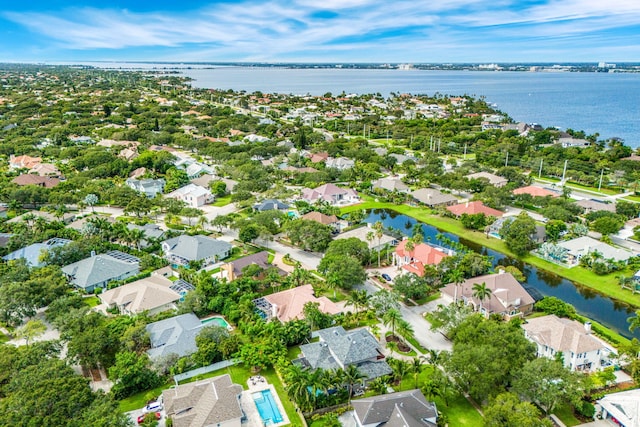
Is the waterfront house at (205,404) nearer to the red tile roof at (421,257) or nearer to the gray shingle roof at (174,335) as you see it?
the gray shingle roof at (174,335)

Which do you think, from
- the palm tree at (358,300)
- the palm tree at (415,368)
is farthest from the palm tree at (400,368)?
the palm tree at (358,300)

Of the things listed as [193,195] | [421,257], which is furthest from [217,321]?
[193,195]

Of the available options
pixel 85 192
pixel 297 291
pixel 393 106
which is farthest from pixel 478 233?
pixel 393 106

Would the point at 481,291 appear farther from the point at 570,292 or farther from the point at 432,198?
the point at 432,198

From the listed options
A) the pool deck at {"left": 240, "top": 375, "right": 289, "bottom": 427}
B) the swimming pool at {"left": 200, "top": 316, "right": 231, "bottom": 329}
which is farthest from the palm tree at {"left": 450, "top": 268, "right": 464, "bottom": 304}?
the swimming pool at {"left": 200, "top": 316, "right": 231, "bottom": 329}

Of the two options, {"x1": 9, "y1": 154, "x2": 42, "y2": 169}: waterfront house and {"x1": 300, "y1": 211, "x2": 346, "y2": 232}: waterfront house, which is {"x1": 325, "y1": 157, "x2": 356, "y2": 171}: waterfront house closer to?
{"x1": 300, "y1": 211, "x2": 346, "y2": 232}: waterfront house

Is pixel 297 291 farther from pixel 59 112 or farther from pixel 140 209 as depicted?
pixel 59 112
